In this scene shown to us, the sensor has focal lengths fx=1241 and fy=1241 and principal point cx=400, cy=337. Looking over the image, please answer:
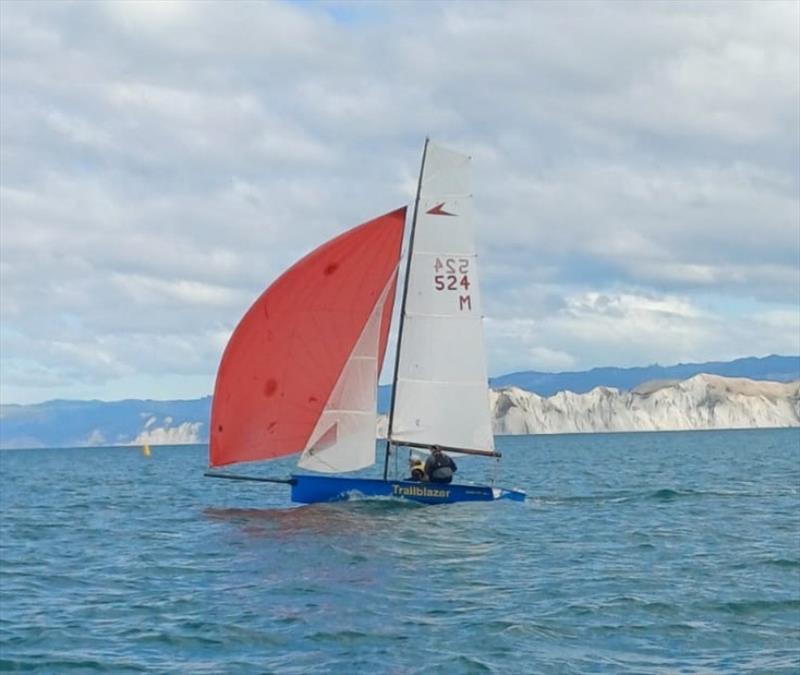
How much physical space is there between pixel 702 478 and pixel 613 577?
3022cm

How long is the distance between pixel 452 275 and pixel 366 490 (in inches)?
214

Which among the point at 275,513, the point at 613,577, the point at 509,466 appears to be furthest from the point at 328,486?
the point at 509,466

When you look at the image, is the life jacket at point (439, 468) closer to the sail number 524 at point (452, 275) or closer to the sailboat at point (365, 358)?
the sailboat at point (365, 358)

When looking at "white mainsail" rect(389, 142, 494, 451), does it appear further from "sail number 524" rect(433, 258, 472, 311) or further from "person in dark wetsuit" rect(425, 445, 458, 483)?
"person in dark wetsuit" rect(425, 445, 458, 483)

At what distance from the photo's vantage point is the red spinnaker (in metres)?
28.3

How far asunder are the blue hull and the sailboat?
29 millimetres

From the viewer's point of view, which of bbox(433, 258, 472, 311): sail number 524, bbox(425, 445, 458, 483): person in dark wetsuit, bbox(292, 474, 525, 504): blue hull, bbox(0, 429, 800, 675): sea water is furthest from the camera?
bbox(433, 258, 472, 311): sail number 524

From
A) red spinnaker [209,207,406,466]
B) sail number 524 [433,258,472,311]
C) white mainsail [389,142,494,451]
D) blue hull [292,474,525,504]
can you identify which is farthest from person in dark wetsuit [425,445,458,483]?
sail number 524 [433,258,472,311]

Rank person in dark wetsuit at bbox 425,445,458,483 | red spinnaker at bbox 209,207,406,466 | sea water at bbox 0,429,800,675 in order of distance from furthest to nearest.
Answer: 1. person in dark wetsuit at bbox 425,445,458,483
2. red spinnaker at bbox 209,207,406,466
3. sea water at bbox 0,429,800,675

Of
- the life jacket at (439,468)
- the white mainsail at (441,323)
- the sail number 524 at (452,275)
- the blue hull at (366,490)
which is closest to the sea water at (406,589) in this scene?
the blue hull at (366,490)

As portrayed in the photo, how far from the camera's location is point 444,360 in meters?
29.4

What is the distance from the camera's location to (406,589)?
18.6m

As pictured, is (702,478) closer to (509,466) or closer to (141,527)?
(509,466)

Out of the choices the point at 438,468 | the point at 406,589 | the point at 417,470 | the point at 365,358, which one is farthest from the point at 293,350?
the point at 406,589
